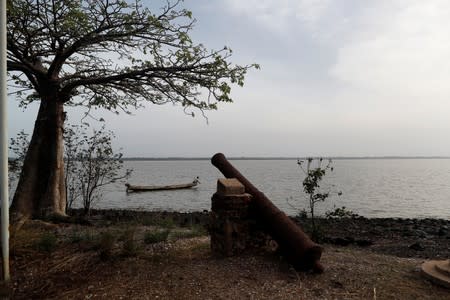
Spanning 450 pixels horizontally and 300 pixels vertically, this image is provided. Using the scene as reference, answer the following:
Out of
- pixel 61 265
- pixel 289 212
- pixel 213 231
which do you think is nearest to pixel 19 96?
pixel 61 265

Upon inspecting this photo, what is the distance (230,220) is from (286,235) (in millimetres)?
902

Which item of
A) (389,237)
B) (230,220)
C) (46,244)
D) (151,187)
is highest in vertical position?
(230,220)

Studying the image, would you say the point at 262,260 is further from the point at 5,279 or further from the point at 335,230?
the point at 335,230

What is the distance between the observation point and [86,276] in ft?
17.1

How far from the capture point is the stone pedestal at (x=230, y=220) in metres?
5.87

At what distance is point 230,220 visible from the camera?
5.90 m

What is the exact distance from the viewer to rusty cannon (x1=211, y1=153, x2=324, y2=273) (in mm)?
5297

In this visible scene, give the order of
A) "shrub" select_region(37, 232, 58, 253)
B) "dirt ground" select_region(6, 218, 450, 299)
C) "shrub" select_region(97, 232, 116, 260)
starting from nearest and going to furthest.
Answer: "dirt ground" select_region(6, 218, 450, 299) → "shrub" select_region(97, 232, 116, 260) → "shrub" select_region(37, 232, 58, 253)

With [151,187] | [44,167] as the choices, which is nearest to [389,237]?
[44,167]

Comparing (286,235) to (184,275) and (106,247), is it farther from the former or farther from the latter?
(106,247)

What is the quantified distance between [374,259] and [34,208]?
9122 millimetres

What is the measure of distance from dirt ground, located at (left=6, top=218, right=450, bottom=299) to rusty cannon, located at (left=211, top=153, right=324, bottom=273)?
0.54ft

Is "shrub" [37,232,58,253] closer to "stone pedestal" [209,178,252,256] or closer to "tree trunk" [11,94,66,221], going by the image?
"stone pedestal" [209,178,252,256]

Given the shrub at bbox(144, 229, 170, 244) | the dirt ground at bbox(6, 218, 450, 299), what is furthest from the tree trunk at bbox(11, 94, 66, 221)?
the shrub at bbox(144, 229, 170, 244)
